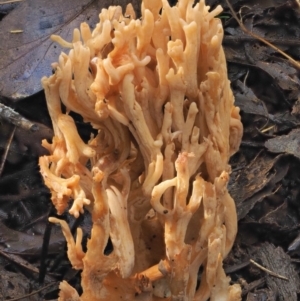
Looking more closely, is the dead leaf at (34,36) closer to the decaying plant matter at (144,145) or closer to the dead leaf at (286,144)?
the decaying plant matter at (144,145)

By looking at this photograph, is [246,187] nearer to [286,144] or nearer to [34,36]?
[286,144]

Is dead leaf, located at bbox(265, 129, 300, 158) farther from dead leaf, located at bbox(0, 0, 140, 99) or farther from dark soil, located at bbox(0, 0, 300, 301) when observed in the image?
dead leaf, located at bbox(0, 0, 140, 99)

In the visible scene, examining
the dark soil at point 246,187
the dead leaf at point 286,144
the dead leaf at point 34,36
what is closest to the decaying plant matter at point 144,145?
the dark soil at point 246,187

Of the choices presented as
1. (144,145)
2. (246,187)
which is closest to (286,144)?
(246,187)

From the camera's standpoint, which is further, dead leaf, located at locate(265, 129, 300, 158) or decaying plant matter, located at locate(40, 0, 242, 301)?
dead leaf, located at locate(265, 129, 300, 158)

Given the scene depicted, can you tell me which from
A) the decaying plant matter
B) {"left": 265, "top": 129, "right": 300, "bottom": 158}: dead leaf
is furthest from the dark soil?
the decaying plant matter

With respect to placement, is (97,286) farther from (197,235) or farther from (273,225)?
(273,225)
